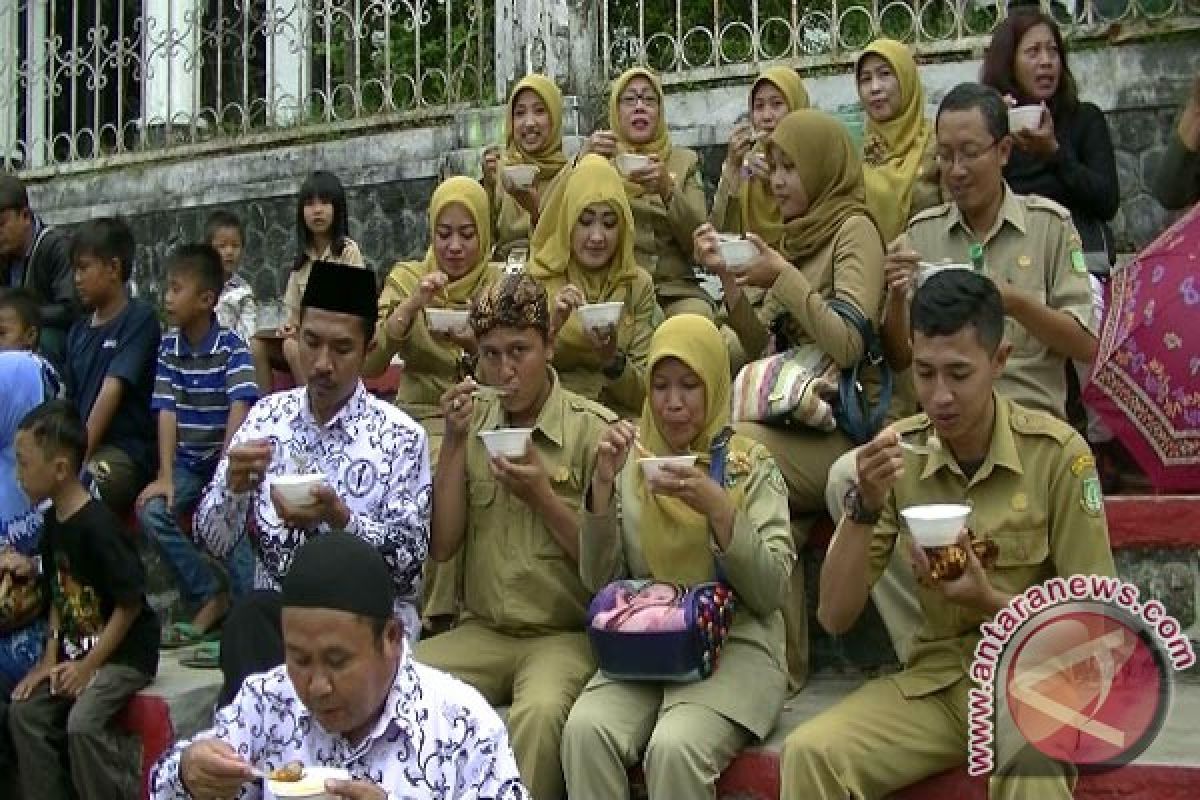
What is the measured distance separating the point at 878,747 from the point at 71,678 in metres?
3.11

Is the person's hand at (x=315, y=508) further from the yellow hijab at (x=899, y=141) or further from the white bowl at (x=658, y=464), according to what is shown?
the yellow hijab at (x=899, y=141)

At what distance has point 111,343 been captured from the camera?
24.3 feet

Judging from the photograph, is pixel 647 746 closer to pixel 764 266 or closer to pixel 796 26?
pixel 764 266

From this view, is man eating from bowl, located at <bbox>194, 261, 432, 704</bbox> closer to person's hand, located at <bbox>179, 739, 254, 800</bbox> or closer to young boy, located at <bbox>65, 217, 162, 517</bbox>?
person's hand, located at <bbox>179, 739, 254, 800</bbox>

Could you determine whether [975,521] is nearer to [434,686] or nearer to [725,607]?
[725,607]

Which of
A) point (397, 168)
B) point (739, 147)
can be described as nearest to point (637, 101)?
point (739, 147)

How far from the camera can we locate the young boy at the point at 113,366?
716cm

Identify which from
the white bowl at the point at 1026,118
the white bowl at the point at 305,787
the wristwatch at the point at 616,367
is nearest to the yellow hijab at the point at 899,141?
the white bowl at the point at 1026,118

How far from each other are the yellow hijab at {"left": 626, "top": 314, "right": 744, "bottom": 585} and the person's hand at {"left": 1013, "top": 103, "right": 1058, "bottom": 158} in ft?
5.94

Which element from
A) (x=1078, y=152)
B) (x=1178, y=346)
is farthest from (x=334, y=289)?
(x=1078, y=152)

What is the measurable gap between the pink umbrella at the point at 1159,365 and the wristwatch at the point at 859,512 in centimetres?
144

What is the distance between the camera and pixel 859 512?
161 inches

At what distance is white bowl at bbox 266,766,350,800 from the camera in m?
2.77

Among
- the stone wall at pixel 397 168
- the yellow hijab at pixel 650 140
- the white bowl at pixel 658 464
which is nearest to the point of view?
the white bowl at pixel 658 464
